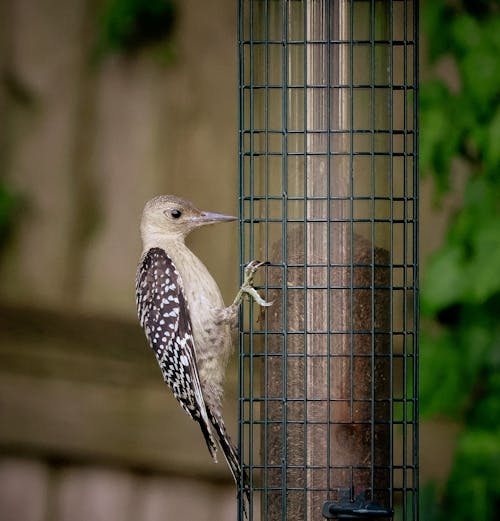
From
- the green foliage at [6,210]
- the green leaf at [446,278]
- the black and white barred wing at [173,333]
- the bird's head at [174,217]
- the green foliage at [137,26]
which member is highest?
the green foliage at [137,26]

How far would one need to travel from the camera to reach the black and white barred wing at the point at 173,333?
15.6 feet

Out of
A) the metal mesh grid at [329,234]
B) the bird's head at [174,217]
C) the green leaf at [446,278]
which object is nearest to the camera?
the metal mesh grid at [329,234]

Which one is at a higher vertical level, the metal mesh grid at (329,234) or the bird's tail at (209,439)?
the metal mesh grid at (329,234)

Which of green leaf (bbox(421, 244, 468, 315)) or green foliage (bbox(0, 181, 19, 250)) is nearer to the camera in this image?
green leaf (bbox(421, 244, 468, 315))

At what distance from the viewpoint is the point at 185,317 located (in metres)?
4.83

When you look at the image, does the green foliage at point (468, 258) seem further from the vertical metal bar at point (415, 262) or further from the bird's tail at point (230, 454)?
the bird's tail at point (230, 454)

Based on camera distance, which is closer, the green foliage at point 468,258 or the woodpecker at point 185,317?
the woodpecker at point 185,317

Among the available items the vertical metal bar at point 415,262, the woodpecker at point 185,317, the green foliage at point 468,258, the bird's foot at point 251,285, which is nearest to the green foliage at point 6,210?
the woodpecker at point 185,317

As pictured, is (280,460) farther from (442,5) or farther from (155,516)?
(442,5)

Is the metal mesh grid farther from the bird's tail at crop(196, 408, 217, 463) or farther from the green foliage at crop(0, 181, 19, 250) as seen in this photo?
the green foliage at crop(0, 181, 19, 250)

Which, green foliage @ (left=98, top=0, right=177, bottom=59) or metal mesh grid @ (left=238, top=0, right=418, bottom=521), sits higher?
green foliage @ (left=98, top=0, right=177, bottom=59)

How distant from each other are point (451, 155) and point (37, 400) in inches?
93.3

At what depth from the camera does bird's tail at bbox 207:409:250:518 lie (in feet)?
14.7

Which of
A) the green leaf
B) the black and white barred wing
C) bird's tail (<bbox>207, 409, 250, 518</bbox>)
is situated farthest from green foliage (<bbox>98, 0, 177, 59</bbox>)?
bird's tail (<bbox>207, 409, 250, 518</bbox>)
